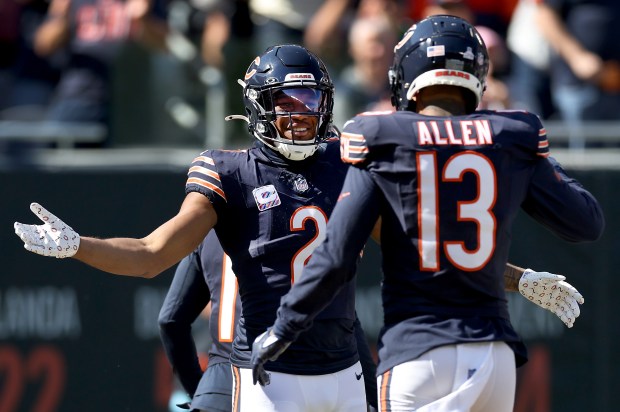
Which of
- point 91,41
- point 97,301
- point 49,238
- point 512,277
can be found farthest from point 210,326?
point 91,41

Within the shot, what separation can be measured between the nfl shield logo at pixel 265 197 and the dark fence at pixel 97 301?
9.43 feet

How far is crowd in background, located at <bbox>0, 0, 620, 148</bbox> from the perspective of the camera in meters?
7.23

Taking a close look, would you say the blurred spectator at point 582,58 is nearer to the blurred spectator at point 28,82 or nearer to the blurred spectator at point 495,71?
the blurred spectator at point 495,71

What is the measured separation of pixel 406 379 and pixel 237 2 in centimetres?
459

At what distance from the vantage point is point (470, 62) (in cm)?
379

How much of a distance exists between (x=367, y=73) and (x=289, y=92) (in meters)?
3.00

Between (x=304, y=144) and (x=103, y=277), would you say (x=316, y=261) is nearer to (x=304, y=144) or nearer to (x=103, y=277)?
(x=304, y=144)

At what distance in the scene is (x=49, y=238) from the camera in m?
3.81

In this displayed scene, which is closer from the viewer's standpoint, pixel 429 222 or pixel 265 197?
pixel 429 222

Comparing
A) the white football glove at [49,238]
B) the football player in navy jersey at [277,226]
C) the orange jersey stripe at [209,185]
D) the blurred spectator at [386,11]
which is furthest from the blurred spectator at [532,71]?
the white football glove at [49,238]

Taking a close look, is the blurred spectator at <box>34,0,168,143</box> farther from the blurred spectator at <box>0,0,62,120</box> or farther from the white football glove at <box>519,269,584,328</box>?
the white football glove at <box>519,269,584,328</box>

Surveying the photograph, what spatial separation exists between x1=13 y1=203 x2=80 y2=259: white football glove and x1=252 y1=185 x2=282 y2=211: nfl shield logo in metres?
0.73

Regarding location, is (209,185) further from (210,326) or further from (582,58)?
(582,58)

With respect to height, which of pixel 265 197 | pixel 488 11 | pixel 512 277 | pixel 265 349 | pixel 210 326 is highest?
pixel 488 11
